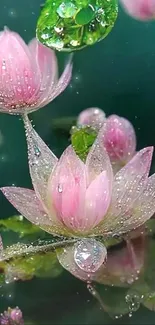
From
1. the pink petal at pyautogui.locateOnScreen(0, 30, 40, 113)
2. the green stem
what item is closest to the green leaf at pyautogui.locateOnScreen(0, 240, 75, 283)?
the green stem

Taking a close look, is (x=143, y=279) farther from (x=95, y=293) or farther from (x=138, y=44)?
(x=138, y=44)

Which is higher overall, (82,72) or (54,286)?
(82,72)

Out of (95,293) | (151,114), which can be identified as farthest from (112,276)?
(151,114)

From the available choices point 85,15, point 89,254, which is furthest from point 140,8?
point 89,254

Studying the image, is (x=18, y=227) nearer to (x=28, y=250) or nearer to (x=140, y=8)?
(x=28, y=250)

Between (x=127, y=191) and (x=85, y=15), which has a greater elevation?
(x=85, y=15)

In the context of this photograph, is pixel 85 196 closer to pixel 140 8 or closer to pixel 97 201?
pixel 97 201

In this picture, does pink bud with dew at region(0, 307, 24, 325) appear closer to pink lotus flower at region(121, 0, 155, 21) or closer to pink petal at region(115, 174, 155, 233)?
pink petal at region(115, 174, 155, 233)

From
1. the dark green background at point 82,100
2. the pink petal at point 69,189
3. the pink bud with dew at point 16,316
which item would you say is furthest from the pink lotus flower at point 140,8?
the pink bud with dew at point 16,316
